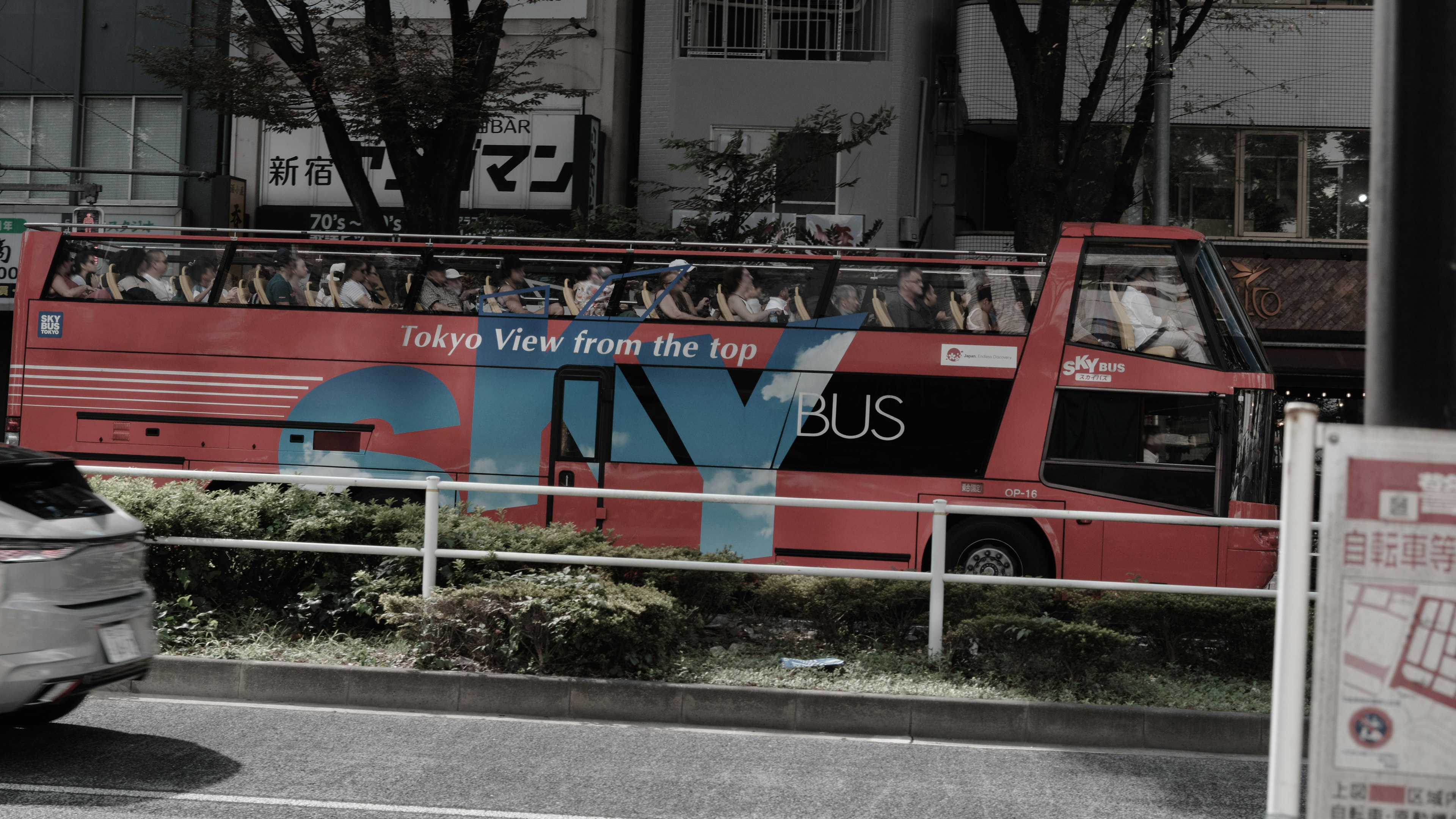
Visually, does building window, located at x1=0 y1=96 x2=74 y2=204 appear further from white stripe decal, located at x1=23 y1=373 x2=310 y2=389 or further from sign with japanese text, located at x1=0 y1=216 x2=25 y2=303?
white stripe decal, located at x1=23 y1=373 x2=310 y2=389

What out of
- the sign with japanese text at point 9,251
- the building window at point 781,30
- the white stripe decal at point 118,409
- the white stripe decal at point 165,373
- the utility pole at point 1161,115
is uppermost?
the building window at point 781,30

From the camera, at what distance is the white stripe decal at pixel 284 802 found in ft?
17.2

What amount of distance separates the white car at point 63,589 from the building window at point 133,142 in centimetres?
1836

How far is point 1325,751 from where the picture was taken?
7.76 ft

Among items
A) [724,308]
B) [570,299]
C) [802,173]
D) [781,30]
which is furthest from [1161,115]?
[781,30]

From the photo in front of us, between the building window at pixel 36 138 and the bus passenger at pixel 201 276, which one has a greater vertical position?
the building window at pixel 36 138

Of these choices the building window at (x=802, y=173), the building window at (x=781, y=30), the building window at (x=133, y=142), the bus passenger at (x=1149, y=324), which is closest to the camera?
the bus passenger at (x=1149, y=324)

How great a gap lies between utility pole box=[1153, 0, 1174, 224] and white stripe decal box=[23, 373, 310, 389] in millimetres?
10408

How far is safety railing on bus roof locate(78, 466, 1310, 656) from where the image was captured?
7633 mm

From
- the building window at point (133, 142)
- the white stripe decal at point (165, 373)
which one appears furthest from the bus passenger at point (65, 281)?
the building window at point (133, 142)

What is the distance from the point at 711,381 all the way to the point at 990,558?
329cm

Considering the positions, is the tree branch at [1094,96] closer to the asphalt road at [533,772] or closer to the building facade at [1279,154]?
the building facade at [1279,154]

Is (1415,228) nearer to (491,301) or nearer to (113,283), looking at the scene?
(491,301)

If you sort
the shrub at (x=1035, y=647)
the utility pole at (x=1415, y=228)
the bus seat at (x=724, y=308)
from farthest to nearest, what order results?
the bus seat at (x=724, y=308)
the shrub at (x=1035, y=647)
the utility pole at (x=1415, y=228)
